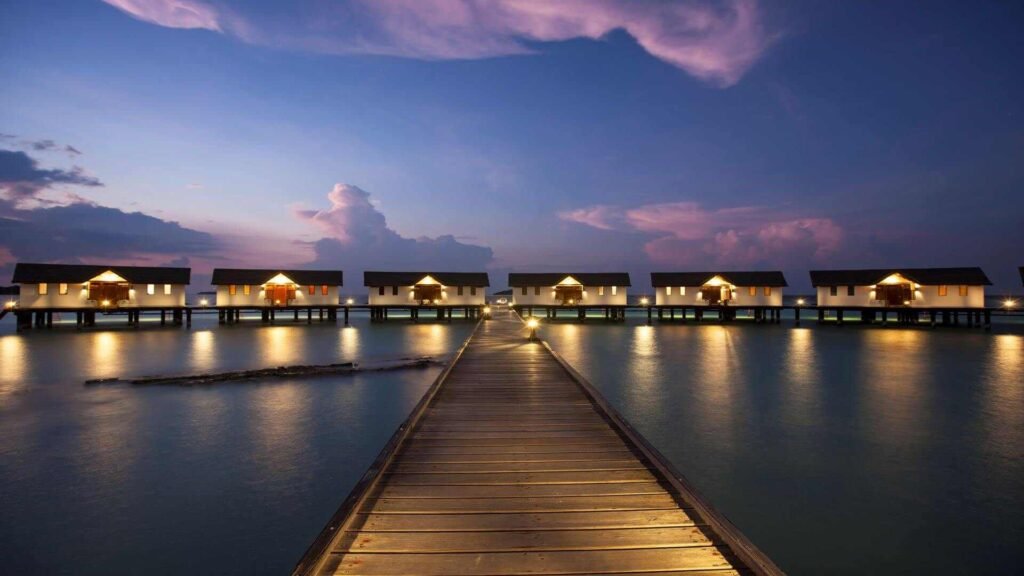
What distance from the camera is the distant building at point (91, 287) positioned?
149 feet

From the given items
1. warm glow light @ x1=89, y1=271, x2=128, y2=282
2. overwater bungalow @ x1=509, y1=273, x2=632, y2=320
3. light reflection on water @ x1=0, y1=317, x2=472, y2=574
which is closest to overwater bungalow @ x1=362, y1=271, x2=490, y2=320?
overwater bungalow @ x1=509, y1=273, x2=632, y2=320

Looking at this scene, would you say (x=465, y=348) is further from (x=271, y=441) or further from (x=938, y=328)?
(x=938, y=328)

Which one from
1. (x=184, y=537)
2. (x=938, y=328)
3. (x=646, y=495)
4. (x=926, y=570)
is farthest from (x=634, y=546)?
(x=938, y=328)

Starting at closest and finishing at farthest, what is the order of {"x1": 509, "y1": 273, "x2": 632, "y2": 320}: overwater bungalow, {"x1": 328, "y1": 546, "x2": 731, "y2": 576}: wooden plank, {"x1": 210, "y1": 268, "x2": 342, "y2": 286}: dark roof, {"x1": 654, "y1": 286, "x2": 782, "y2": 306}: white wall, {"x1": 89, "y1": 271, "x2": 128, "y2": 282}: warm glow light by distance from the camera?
{"x1": 328, "y1": 546, "x2": 731, "y2": 576}: wooden plank → {"x1": 89, "y1": 271, "x2": 128, "y2": 282}: warm glow light → {"x1": 210, "y1": 268, "x2": 342, "y2": 286}: dark roof → {"x1": 654, "y1": 286, "x2": 782, "y2": 306}: white wall → {"x1": 509, "y1": 273, "x2": 632, "y2": 320}: overwater bungalow

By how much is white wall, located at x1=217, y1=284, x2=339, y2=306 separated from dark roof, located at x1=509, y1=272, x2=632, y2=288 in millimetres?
21866

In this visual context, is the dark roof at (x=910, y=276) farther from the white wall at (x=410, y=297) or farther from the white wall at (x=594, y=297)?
the white wall at (x=410, y=297)

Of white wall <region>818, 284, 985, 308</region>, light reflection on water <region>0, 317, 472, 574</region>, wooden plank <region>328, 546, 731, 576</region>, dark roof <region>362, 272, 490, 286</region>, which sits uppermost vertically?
dark roof <region>362, 272, 490, 286</region>

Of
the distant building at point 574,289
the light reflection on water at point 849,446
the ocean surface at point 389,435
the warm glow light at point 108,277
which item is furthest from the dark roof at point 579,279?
the warm glow light at point 108,277

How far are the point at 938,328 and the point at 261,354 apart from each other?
62228 millimetres

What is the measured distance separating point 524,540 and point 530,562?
1.20 ft

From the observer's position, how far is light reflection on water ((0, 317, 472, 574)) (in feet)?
28.0

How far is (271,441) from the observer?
46.4 ft

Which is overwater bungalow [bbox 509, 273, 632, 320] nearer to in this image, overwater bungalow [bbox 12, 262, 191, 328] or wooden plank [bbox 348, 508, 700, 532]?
overwater bungalow [bbox 12, 262, 191, 328]

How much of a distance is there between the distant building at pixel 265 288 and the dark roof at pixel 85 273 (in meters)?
3.64
